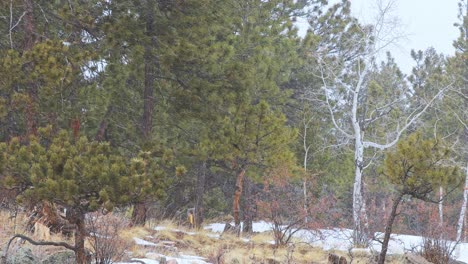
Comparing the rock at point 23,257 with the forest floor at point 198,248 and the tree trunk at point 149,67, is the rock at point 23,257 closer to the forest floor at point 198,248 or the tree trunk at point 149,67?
the forest floor at point 198,248

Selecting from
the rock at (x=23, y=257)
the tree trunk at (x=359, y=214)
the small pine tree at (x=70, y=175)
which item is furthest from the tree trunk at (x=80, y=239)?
the tree trunk at (x=359, y=214)

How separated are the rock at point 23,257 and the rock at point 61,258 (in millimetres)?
179

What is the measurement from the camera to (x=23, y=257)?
547 cm

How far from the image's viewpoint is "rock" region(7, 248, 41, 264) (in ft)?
17.7

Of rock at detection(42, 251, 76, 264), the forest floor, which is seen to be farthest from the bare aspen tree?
rock at detection(42, 251, 76, 264)

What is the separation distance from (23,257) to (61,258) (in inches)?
20.6

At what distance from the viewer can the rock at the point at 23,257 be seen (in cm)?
538

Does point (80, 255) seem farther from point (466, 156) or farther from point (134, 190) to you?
point (466, 156)

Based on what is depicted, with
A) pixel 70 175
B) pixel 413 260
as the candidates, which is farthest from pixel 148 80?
pixel 413 260

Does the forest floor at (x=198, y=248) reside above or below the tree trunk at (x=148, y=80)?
below

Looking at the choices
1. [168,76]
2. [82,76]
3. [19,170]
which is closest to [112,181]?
[19,170]

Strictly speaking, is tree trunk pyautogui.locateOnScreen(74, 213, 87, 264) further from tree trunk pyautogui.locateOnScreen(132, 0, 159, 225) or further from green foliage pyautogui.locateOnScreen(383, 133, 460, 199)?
green foliage pyautogui.locateOnScreen(383, 133, 460, 199)

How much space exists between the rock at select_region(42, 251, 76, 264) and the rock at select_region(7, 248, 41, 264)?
179 mm

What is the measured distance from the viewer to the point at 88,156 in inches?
198
